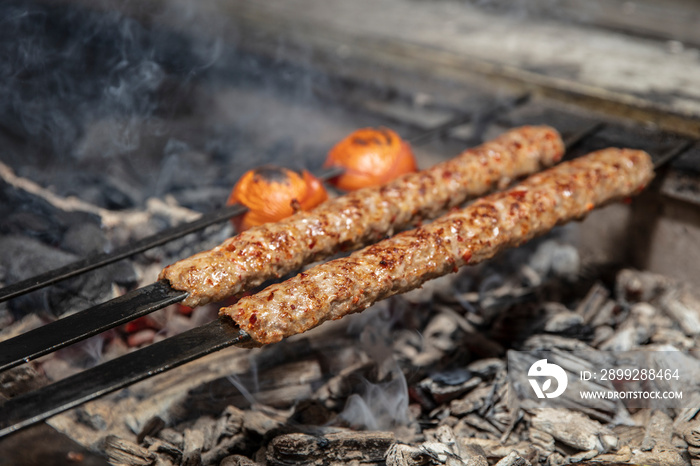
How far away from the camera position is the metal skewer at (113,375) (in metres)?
1.69

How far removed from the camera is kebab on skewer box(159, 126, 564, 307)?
234 centimetres

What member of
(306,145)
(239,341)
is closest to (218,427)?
(239,341)

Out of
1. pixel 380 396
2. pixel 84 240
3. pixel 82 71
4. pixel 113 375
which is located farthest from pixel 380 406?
pixel 82 71

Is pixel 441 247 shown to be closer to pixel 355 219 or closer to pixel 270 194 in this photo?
pixel 355 219

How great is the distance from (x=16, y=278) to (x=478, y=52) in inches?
134

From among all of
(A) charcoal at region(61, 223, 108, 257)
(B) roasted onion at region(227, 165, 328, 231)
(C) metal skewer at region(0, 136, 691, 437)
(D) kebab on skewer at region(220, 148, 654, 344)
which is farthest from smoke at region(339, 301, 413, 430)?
(A) charcoal at region(61, 223, 108, 257)

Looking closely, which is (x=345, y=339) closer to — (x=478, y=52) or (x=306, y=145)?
(x=306, y=145)

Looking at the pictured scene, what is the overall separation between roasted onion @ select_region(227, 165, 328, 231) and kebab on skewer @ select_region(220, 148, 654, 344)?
71 centimetres

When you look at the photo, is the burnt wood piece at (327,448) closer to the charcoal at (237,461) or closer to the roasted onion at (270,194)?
the charcoal at (237,461)

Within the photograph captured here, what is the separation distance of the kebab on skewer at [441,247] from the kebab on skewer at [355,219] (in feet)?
0.71

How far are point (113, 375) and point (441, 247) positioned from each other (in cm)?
135

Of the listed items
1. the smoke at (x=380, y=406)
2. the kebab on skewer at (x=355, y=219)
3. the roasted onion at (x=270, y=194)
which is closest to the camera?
the kebab on skewer at (x=355, y=219)

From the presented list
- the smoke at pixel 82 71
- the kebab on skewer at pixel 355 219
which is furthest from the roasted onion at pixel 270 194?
the smoke at pixel 82 71

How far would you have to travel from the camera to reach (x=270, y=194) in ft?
9.95
